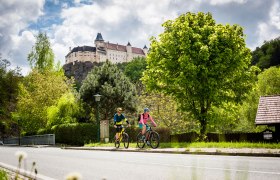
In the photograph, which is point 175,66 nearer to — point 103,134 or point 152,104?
point 103,134

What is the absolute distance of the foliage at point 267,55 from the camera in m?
76.9

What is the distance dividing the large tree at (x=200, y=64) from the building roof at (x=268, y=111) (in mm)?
2595

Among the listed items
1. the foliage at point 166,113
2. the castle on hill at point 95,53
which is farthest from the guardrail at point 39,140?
the castle on hill at point 95,53

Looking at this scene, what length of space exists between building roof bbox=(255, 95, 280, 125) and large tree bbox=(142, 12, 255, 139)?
102 inches

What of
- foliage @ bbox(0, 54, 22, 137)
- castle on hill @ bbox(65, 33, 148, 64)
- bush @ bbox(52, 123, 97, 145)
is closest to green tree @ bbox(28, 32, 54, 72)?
foliage @ bbox(0, 54, 22, 137)

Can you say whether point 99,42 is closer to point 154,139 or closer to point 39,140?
point 39,140

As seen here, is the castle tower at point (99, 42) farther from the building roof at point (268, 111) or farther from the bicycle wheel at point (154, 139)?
the bicycle wheel at point (154, 139)

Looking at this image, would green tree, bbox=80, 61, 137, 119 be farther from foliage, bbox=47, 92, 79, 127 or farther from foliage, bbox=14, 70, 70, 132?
foliage, bbox=14, 70, 70, 132

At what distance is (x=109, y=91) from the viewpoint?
125ft

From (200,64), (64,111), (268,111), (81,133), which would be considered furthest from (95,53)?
(268,111)

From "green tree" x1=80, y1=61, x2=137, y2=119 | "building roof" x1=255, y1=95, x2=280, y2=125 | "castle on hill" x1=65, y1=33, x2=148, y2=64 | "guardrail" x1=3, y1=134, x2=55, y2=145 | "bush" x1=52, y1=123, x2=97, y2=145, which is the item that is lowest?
"guardrail" x1=3, y1=134, x2=55, y2=145

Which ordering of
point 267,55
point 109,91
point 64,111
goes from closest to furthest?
point 64,111 → point 109,91 → point 267,55

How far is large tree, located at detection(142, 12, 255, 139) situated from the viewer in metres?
27.6

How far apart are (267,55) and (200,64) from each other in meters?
56.3
